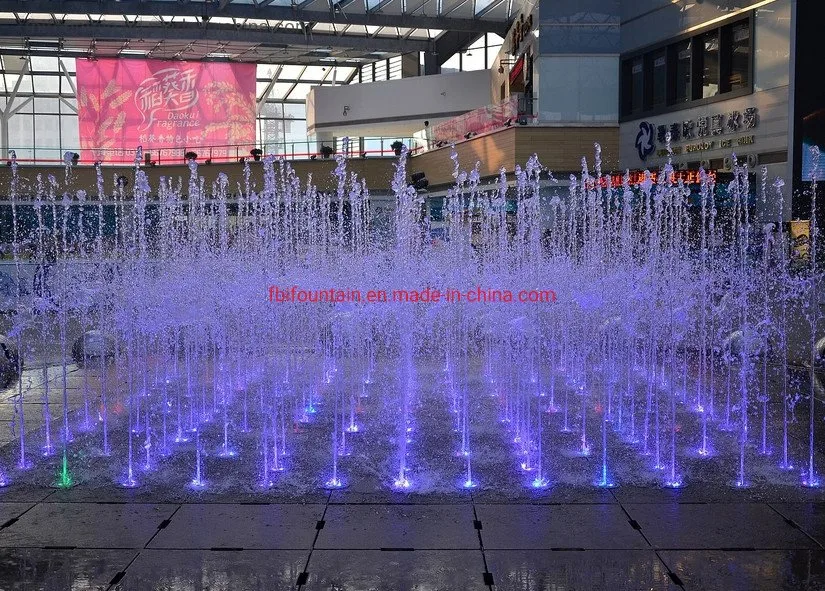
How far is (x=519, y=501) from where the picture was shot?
4.69 m

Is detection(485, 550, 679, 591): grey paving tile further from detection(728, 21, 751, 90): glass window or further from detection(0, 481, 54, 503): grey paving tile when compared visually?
detection(728, 21, 751, 90): glass window

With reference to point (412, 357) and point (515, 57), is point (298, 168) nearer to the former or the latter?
point (515, 57)

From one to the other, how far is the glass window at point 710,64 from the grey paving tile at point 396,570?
19.3 metres

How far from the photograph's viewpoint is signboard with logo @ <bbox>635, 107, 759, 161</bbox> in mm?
19609

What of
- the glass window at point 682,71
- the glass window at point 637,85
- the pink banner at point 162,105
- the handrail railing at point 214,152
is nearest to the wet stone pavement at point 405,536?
the glass window at point 682,71

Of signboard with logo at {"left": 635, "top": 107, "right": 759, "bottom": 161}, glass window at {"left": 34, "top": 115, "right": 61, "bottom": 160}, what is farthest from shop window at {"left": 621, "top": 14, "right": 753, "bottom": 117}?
glass window at {"left": 34, "top": 115, "right": 61, "bottom": 160}

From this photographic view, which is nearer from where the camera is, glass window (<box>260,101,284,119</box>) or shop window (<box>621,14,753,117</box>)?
shop window (<box>621,14,753,117</box>)

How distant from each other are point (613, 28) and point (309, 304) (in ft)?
48.1

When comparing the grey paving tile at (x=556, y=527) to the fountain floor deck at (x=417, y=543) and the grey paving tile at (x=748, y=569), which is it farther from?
the grey paving tile at (x=748, y=569)

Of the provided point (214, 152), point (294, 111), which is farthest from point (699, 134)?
point (294, 111)

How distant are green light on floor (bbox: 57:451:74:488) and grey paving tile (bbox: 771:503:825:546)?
403cm

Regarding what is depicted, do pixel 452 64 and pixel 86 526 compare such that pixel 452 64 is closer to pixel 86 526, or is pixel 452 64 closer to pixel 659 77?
pixel 659 77

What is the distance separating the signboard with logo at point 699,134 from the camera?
1961cm

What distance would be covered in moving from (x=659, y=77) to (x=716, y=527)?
20.0 meters
